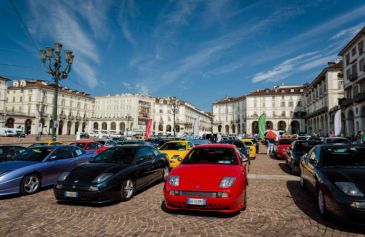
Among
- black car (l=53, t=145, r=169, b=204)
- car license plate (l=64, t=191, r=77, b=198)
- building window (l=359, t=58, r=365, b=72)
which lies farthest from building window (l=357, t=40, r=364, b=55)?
car license plate (l=64, t=191, r=77, b=198)

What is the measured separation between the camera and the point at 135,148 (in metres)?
7.12

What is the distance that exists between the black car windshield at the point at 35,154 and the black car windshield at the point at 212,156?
4.67 m

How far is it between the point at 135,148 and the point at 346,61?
46878 millimetres

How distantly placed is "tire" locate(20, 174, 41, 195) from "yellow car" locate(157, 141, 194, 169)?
4.79 m

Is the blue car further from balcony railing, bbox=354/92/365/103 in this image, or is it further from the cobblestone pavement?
balcony railing, bbox=354/92/365/103

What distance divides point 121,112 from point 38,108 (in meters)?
29.4

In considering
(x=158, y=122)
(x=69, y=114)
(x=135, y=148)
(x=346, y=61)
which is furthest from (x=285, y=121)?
(x=135, y=148)

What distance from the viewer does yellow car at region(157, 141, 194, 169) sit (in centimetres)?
1014

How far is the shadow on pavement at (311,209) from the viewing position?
4035 mm

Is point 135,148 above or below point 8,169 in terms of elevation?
above

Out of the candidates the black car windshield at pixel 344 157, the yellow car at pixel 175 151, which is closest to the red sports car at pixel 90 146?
the yellow car at pixel 175 151

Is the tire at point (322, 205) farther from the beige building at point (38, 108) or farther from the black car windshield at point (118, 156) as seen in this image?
the beige building at point (38, 108)

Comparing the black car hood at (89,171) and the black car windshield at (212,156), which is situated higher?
the black car windshield at (212,156)

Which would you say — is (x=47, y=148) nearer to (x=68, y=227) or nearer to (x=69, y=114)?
(x=68, y=227)
